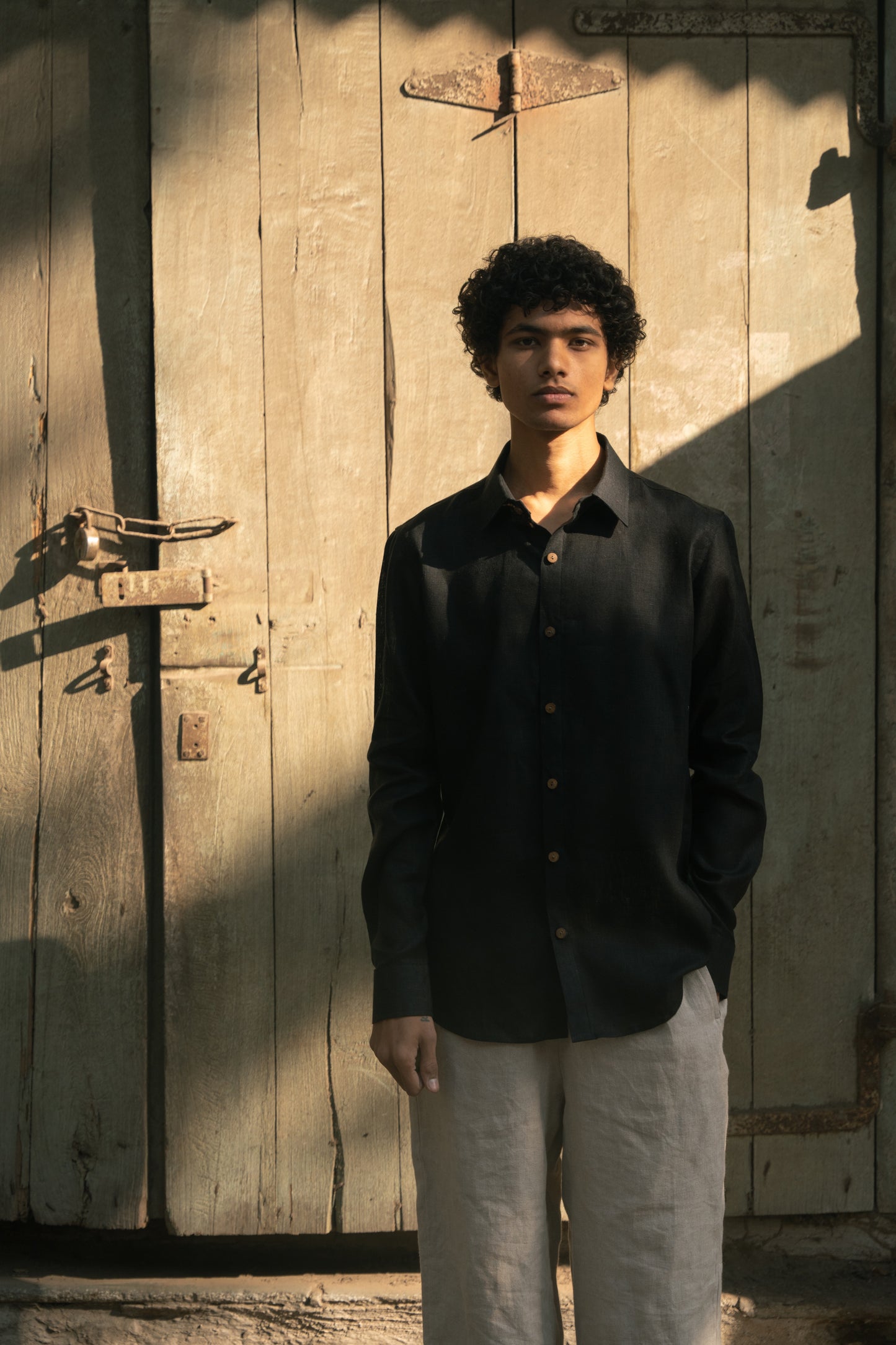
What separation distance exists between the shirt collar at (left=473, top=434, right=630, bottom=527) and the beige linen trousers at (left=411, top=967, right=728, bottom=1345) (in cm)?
61

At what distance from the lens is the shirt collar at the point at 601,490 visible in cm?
144

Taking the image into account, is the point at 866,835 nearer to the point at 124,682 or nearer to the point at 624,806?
the point at 624,806

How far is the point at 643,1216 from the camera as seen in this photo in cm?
140

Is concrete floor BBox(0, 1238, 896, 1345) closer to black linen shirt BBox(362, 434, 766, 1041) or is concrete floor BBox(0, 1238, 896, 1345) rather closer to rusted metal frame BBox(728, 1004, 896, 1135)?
rusted metal frame BBox(728, 1004, 896, 1135)

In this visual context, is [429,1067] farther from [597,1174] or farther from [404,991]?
[597,1174]

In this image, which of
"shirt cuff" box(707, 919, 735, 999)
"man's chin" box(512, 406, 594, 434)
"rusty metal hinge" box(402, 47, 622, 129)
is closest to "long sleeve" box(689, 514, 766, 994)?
"shirt cuff" box(707, 919, 735, 999)

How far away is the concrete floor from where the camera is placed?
2133 mm

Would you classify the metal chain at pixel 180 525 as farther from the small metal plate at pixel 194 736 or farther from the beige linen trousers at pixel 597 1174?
the beige linen trousers at pixel 597 1174

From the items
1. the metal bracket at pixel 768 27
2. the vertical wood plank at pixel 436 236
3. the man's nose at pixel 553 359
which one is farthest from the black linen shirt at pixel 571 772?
the metal bracket at pixel 768 27

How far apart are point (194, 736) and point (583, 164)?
130 cm

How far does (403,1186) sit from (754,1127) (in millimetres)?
696

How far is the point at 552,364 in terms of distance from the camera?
4.64ft

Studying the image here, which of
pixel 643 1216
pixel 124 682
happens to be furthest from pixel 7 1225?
pixel 643 1216

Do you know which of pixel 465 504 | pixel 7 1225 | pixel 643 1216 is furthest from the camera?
pixel 7 1225
